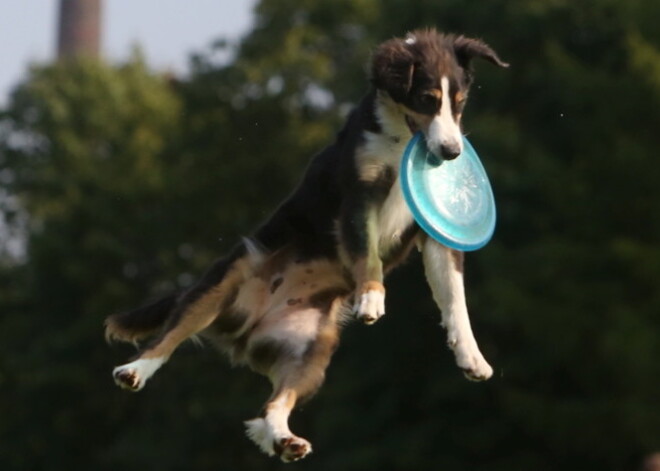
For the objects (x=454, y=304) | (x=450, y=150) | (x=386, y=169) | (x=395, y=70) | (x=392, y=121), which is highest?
(x=395, y=70)

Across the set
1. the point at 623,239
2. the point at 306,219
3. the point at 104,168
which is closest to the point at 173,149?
the point at 104,168

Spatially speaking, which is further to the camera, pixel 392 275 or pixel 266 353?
pixel 392 275

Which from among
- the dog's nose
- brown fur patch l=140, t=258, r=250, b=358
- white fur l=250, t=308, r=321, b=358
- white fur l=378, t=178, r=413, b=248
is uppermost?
the dog's nose

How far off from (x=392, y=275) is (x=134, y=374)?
25.0 meters

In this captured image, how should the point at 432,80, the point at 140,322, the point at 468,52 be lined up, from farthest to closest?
the point at 140,322 → the point at 468,52 → the point at 432,80

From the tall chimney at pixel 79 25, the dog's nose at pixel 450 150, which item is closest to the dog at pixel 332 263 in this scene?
the dog's nose at pixel 450 150

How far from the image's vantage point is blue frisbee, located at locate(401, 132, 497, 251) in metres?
12.6

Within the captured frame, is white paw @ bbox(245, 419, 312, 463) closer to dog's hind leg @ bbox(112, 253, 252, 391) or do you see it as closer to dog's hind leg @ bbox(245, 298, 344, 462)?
dog's hind leg @ bbox(245, 298, 344, 462)

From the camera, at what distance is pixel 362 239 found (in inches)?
502

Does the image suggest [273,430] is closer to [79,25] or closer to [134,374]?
[134,374]

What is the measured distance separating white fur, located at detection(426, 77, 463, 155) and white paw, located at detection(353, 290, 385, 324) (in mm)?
865

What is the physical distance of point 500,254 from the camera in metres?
37.2

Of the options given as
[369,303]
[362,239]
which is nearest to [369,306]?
[369,303]

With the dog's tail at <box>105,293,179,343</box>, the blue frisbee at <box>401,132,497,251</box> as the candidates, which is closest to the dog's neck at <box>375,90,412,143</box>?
the blue frisbee at <box>401,132,497,251</box>
